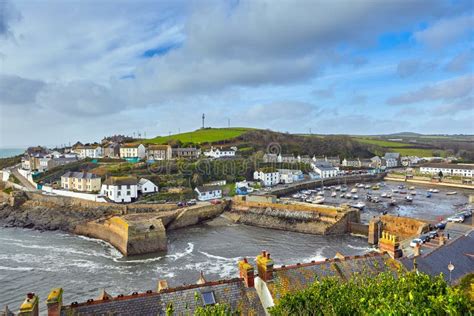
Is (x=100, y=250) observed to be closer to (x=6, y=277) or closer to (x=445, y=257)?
(x=6, y=277)

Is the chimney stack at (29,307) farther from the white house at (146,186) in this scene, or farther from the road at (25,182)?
the road at (25,182)

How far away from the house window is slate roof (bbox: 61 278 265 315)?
10 cm

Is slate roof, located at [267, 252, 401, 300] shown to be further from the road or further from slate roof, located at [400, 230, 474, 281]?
the road

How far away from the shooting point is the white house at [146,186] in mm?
51938

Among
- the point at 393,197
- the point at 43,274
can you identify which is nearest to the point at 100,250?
the point at 43,274

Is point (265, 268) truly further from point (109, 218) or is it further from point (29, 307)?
point (109, 218)

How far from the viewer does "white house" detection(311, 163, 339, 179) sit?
8494 cm

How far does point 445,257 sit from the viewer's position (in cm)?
1800

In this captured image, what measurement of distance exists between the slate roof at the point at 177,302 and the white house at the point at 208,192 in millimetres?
41442

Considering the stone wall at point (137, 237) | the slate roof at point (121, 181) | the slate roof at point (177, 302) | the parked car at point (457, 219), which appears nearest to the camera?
the slate roof at point (177, 302)

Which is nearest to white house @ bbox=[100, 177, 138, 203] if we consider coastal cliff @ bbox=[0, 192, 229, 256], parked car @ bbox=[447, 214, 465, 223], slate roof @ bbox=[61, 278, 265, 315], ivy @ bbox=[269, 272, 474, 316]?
coastal cliff @ bbox=[0, 192, 229, 256]

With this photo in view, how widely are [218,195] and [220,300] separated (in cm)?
4422

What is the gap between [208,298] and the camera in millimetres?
11078

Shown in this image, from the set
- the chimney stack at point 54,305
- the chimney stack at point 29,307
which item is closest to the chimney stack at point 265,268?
the chimney stack at point 54,305
